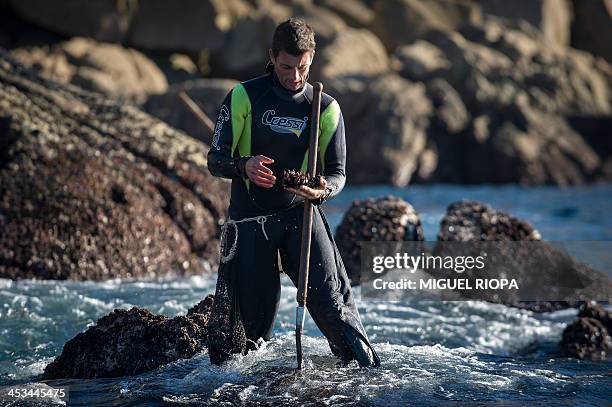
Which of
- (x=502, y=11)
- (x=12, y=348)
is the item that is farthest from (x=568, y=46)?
(x=12, y=348)

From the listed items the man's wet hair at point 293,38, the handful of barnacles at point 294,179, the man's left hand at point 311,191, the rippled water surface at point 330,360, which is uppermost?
the man's wet hair at point 293,38

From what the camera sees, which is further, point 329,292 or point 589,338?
point 589,338

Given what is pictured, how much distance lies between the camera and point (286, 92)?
20.2 ft

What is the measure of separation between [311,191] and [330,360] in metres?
1.41

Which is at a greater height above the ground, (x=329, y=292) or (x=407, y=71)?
(x=407, y=71)

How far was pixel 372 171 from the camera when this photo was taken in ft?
97.5

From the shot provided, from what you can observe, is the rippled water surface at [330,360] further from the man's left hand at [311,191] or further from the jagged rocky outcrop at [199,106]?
the jagged rocky outcrop at [199,106]

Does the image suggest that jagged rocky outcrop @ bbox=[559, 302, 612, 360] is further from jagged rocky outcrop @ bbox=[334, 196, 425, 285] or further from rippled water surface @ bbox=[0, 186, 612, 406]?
jagged rocky outcrop @ bbox=[334, 196, 425, 285]

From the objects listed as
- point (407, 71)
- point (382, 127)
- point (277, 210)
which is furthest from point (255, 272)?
point (407, 71)

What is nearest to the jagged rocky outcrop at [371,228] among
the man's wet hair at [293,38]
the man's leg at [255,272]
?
the man's leg at [255,272]

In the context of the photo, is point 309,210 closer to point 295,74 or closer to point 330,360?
point 295,74

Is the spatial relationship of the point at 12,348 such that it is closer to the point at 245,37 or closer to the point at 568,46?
the point at 245,37

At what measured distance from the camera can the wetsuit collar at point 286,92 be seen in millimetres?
6145

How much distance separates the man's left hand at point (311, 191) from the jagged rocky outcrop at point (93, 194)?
5099mm
